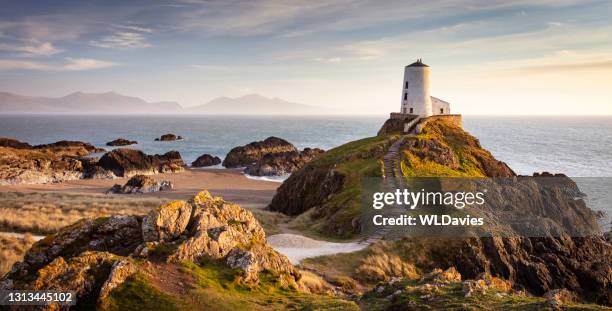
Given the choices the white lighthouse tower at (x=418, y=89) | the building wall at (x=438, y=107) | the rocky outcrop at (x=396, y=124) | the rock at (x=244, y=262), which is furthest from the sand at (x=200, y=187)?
the rock at (x=244, y=262)

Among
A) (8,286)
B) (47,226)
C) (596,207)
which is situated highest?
(8,286)

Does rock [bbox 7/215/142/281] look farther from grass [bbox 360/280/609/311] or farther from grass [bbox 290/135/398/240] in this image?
grass [bbox 290/135/398/240]

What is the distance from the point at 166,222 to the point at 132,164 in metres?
68.2

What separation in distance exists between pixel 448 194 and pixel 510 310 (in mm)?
24336

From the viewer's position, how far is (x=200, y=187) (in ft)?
225

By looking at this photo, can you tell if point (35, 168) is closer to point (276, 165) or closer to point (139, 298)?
point (276, 165)

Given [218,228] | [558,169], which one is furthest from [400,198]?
[558,169]

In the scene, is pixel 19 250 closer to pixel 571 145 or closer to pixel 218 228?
pixel 218 228

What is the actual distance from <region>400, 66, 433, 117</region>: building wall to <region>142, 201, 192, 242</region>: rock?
163 feet

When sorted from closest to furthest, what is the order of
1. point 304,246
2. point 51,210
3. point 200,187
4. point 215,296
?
point 215,296
point 304,246
point 51,210
point 200,187

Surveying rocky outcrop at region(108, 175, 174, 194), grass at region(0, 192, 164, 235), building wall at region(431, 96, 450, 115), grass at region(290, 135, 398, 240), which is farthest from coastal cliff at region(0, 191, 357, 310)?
building wall at region(431, 96, 450, 115)

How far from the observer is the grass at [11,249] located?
20852 mm

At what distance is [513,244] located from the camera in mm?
30984

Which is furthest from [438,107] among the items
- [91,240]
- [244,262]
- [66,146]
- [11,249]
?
[66,146]
